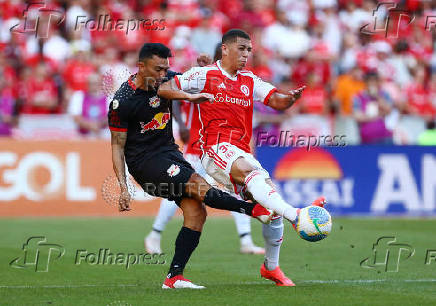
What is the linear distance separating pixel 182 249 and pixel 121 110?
1.47 metres

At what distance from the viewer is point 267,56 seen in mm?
20469

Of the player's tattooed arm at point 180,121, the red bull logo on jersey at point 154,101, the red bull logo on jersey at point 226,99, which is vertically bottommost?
the player's tattooed arm at point 180,121

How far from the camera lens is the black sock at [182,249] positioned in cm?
816

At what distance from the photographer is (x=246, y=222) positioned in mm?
11945

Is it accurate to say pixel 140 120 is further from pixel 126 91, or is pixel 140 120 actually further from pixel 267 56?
pixel 267 56

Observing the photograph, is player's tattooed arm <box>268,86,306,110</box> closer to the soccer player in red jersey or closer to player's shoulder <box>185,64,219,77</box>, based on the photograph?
the soccer player in red jersey

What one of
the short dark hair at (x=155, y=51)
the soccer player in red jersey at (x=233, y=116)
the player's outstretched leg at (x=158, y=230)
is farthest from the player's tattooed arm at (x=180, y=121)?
the short dark hair at (x=155, y=51)

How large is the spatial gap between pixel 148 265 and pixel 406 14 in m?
15.4

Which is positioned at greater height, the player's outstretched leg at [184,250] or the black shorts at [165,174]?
the black shorts at [165,174]

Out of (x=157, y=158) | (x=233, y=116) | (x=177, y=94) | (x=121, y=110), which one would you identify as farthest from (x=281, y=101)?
(x=121, y=110)

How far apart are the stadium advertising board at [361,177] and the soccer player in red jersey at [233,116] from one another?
8.06 m

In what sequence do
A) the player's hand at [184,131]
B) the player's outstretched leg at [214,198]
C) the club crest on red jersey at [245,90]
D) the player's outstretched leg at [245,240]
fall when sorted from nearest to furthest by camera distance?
the player's outstretched leg at [214,198] → the club crest on red jersey at [245,90] → the player's hand at [184,131] → the player's outstretched leg at [245,240]

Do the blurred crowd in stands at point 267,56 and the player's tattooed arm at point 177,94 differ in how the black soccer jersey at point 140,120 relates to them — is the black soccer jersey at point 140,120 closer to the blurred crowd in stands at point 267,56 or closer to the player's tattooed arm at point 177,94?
the player's tattooed arm at point 177,94

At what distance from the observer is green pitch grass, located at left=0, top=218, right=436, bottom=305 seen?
7531 millimetres
